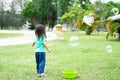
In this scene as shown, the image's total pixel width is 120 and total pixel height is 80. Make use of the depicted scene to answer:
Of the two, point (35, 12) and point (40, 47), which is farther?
point (35, 12)

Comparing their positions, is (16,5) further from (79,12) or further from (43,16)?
(79,12)

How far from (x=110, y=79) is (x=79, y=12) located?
3067cm

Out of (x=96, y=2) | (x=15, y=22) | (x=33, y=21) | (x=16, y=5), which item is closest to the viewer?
(x=96, y=2)

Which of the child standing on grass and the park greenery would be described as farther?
the park greenery

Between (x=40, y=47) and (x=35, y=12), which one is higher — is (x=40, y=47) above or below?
above

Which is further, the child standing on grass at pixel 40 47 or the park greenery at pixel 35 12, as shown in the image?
the park greenery at pixel 35 12

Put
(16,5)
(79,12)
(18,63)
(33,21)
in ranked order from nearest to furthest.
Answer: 1. (18,63)
2. (79,12)
3. (33,21)
4. (16,5)

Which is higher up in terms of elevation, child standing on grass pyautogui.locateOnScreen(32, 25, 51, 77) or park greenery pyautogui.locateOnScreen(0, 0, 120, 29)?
child standing on grass pyautogui.locateOnScreen(32, 25, 51, 77)

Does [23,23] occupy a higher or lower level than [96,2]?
lower

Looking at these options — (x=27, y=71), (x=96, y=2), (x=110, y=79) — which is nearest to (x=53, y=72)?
(x=27, y=71)

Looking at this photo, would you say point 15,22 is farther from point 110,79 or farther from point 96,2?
point 110,79

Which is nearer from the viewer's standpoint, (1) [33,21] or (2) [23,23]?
(1) [33,21]

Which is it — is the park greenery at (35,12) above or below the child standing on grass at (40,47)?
below

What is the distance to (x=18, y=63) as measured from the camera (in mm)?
9227
